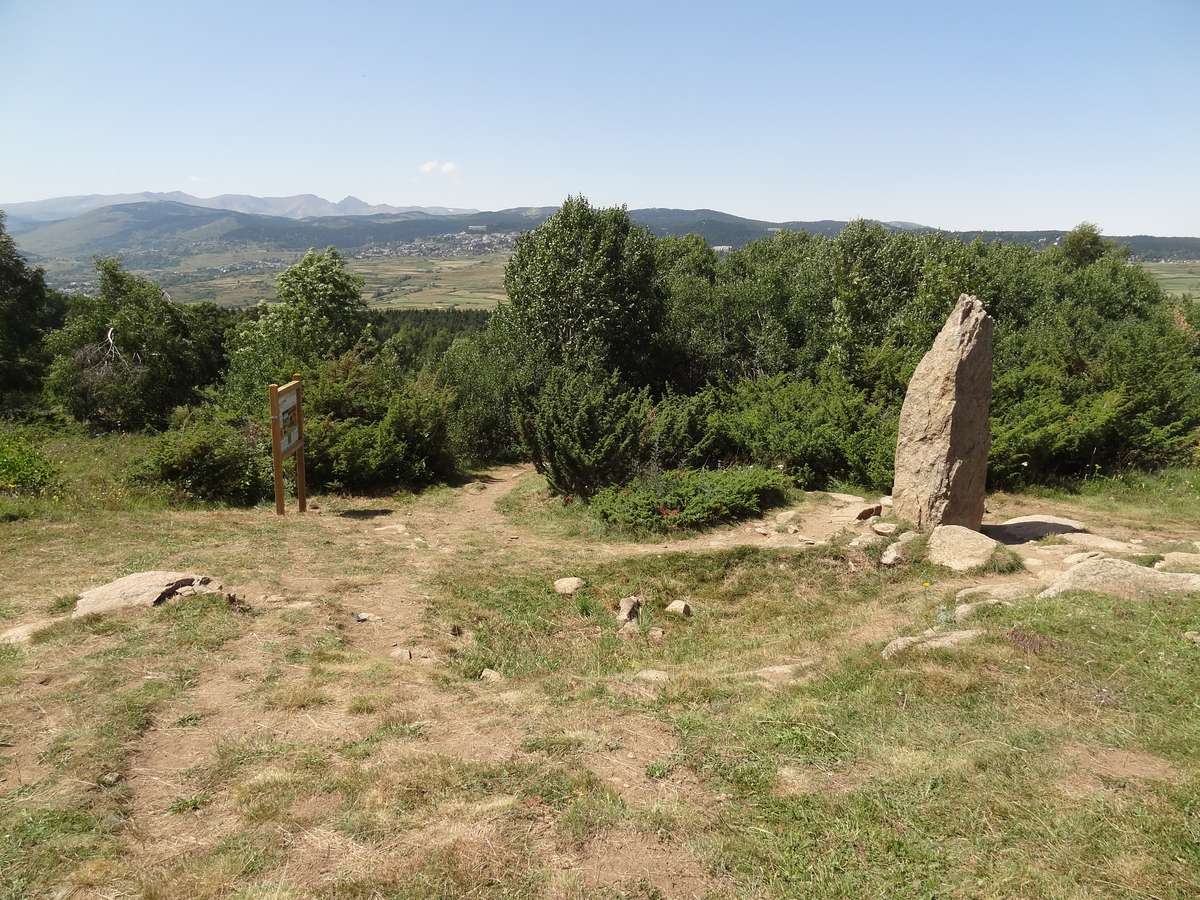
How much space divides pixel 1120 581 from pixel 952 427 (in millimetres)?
3412

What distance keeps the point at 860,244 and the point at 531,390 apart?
15.6 m

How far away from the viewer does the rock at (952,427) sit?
10.7m

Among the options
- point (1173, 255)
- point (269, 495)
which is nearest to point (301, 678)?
point (269, 495)

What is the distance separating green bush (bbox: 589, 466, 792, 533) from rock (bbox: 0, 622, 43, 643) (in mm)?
8698

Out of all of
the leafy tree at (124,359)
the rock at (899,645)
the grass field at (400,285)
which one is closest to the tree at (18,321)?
the leafy tree at (124,359)

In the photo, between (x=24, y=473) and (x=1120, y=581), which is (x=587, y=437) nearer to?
(x=1120, y=581)

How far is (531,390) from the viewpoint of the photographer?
2203 cm

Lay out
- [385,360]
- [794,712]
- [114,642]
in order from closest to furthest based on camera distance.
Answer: [794,712]
[114,642]
[385,360]

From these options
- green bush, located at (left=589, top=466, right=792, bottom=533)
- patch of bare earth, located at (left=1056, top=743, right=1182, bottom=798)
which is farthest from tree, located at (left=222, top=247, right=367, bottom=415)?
patch of bare earth, located at (left=1056, top=743, right=1182, bottom=798)

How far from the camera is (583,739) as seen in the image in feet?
18.0

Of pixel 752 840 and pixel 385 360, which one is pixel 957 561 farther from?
pixel 385 360

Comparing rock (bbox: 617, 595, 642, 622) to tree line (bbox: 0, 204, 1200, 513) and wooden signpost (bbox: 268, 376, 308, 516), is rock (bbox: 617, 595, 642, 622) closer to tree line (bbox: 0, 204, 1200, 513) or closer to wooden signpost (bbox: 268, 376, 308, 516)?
tree line (bbox: 0, 204, 1200, 513)

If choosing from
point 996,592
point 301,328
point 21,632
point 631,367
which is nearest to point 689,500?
point 996,592

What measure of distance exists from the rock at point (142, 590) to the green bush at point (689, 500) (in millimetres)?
7119
